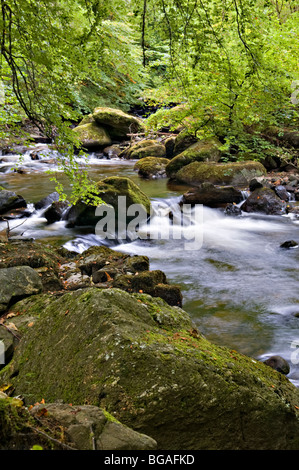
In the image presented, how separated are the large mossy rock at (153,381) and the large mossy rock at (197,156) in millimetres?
12732

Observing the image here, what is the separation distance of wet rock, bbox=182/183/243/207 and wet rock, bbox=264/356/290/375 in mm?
7641

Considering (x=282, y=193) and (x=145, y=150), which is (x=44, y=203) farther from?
(x=145, y=150)

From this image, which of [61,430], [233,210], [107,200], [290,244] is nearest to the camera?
[61,430]

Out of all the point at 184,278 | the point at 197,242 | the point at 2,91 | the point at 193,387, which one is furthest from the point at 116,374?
the point at 197,242

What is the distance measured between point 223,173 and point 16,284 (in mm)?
10569

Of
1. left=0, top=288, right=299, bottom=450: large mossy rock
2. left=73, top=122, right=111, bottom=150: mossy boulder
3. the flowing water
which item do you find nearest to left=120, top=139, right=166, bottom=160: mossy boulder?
left=73, top=122, right=111, bottom=150: mossy boulder

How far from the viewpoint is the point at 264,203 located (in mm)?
10984

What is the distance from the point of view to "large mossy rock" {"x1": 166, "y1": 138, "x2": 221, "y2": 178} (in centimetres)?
1511

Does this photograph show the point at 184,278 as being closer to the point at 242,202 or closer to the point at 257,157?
the point at 242,202

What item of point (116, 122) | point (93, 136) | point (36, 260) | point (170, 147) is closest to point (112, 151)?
point (93, 136)

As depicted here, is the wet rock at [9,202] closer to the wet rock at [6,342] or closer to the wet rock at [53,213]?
the wet rock at [53,213]

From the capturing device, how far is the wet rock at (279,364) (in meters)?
4.11

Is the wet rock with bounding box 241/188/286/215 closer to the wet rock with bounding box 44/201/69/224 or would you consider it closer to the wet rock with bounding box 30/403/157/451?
the wet rock with bounding box 44/201/69/224

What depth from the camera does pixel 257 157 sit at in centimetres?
1471
